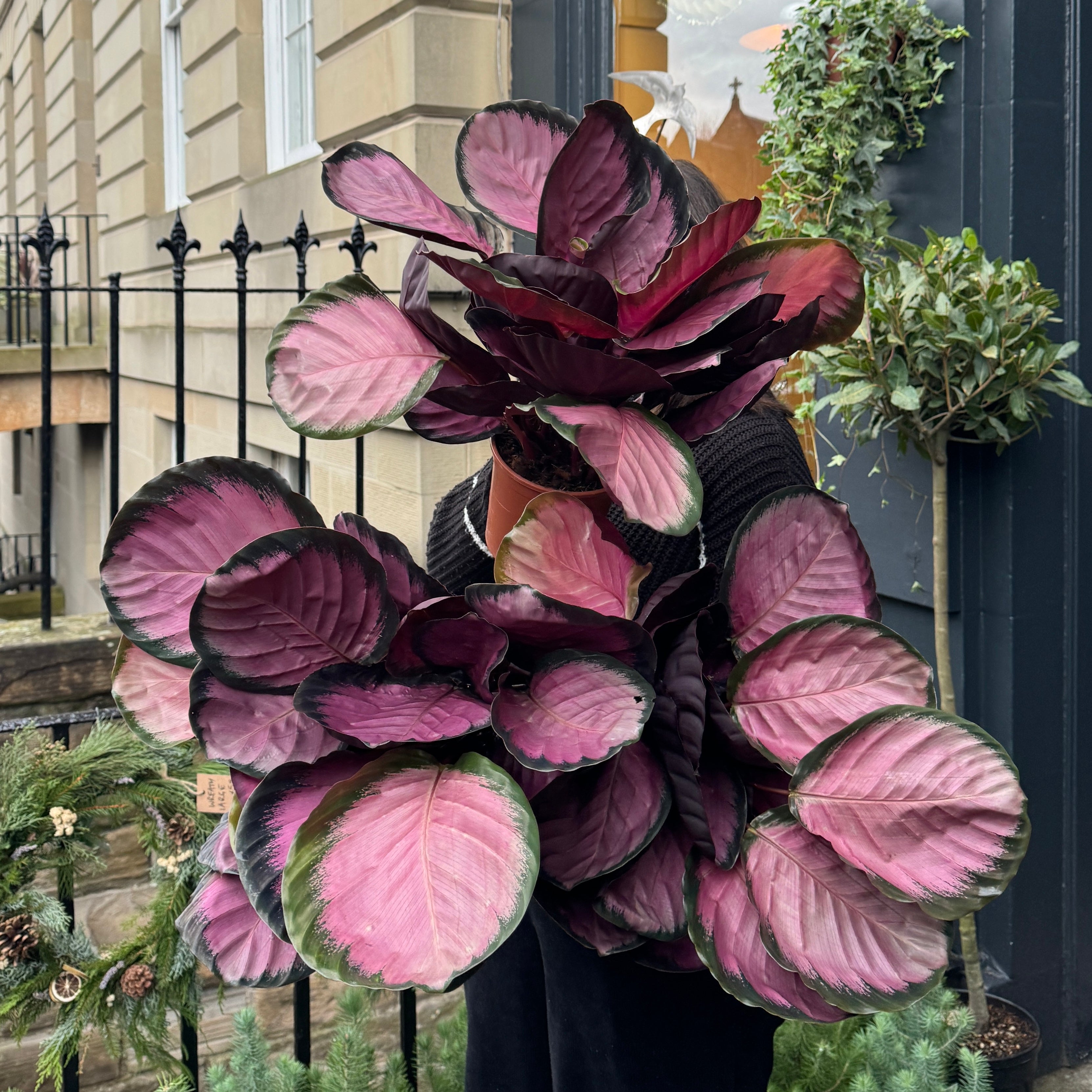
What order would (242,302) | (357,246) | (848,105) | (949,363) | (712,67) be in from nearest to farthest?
(949,363) → (848,105) → (357,246) → (242,302) → (712,67)

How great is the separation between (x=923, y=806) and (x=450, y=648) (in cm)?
29

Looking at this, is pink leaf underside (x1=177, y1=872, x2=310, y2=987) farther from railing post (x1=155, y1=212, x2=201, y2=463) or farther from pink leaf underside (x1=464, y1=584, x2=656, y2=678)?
railing post (x1=155, y1=212, x2=201, y2=463)

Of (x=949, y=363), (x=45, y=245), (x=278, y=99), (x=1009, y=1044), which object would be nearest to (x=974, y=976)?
(x=1009, y=1044)

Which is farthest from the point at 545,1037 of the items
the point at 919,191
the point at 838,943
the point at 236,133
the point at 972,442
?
the point at 236,133

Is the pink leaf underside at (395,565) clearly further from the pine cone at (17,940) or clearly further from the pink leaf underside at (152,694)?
the pine cone at (17,940)

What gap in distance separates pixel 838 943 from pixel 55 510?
1650cm

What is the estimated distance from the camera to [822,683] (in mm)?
646

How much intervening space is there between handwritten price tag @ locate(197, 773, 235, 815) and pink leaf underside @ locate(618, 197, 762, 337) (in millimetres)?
799

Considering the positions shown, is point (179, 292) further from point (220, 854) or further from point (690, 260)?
point (690, 260)

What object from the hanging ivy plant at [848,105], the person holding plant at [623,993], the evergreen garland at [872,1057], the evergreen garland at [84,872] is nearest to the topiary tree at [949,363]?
the hanging ivy plant at [848,105]

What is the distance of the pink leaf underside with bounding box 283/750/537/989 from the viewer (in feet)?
1.72

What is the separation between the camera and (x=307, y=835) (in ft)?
1.88

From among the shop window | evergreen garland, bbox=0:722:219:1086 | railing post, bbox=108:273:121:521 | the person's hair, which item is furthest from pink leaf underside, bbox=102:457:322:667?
the shop window

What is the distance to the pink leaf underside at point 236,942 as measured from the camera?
2.27 feet
